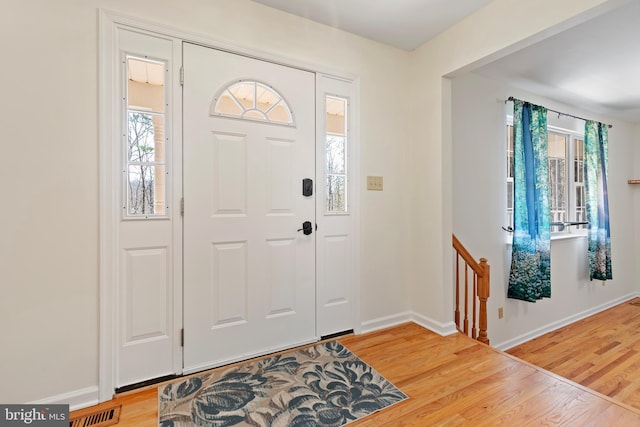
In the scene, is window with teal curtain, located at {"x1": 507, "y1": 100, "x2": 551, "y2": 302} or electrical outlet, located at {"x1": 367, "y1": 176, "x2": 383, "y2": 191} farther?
window with teal curtain, located at {"x1": 507, "y1": 100, "x2": 551, "y2": 302}

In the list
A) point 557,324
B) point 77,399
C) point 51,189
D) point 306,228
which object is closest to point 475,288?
point 306,228

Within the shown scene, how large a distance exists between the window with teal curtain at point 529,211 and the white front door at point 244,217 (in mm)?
2409

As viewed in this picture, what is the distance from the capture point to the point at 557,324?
3.93 meters

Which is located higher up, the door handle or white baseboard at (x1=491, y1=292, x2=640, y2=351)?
the door handle

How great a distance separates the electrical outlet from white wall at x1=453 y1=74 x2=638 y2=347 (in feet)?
2.90

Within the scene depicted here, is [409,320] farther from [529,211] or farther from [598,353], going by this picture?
[598,353]

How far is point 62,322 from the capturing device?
1630mm

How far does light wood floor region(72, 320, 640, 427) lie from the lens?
5.11 feet

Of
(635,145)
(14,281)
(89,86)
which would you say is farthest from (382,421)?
(635,145)

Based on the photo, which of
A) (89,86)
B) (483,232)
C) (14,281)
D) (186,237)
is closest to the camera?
(14,281)

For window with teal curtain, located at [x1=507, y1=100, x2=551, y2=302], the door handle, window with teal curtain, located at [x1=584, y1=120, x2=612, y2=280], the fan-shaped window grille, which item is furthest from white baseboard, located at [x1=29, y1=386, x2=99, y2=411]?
window with teal curtain, located at [x1=584, y1=120, x2=612, y2=280]

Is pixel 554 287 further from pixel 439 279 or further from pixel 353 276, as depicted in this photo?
pixel 353 276

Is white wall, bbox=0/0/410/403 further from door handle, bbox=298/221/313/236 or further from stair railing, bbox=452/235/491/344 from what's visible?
stair railing, bbox=452/235/491/344

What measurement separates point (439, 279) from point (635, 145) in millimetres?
5028
